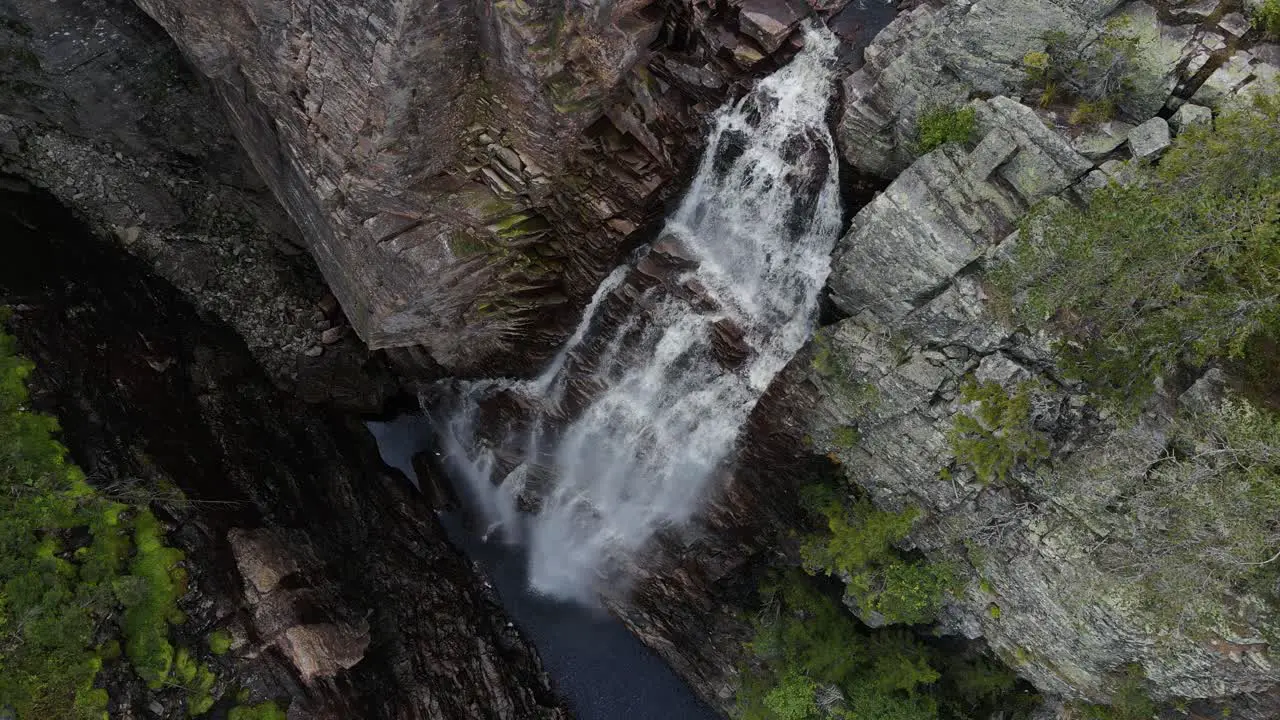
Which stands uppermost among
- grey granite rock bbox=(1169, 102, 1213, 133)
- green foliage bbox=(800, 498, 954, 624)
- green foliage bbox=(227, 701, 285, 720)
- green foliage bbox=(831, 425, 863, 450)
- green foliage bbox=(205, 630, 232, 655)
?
grey granite rock bbox=(1169, 102, 1213, 133)

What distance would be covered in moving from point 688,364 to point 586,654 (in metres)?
11.7

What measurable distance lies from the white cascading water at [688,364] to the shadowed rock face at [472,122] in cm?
101

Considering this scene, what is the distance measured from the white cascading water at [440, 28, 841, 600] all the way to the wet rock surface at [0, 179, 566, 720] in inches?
121

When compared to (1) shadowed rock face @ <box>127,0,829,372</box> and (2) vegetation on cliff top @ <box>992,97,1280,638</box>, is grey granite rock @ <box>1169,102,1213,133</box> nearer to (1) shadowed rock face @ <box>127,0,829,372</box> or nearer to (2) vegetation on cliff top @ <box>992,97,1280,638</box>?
(2) vegetation on cliff top @ <box>992,97,1280,638</box>

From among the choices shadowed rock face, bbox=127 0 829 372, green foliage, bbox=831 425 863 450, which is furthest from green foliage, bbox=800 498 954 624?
shadowed rock face, bbox=127 0 829 372

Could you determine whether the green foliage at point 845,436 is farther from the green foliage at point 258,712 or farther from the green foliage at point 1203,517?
the green foliage at point 258,712

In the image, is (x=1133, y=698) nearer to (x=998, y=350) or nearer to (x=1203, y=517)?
(x=1203, y=517)

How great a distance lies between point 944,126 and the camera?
46.0 ft

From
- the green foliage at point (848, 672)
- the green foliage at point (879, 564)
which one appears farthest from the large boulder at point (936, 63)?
the green foliage at point (848, 672)

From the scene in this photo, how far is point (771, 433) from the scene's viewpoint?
18.6m

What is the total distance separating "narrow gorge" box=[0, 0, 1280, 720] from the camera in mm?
13094

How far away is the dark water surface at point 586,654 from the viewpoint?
23.9 meters

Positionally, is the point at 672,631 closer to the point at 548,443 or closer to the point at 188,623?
the point at 548,443

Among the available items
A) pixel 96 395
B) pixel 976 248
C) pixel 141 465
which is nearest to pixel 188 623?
pixel 141 465
